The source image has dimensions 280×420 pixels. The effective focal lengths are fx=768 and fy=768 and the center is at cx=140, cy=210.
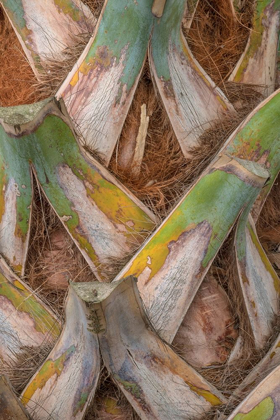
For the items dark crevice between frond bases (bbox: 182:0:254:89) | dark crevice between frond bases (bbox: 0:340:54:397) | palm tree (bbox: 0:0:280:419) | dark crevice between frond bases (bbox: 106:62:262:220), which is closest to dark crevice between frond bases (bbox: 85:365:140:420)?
palm tree (bbox: 0:0:280:419)

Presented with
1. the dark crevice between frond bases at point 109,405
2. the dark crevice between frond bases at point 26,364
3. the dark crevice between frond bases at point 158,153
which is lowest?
the dark crevice between frond bases at point 109,405

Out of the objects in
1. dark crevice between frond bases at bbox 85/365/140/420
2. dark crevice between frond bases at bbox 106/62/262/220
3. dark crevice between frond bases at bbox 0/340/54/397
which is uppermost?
dark crevice between frond bases at bbox 106/62/262/220

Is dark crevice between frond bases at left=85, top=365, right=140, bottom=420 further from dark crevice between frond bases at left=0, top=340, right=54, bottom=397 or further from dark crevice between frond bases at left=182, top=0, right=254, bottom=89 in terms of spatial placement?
dark crevice between frond bases at left=182, top=0, right=254, bottom=89

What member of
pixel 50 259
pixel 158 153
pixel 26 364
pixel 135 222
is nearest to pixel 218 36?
pixel 158 153

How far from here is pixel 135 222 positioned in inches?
79.5

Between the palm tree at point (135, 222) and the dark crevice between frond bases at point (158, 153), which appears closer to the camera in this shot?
the palm tree at point (135, 222)

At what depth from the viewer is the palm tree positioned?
1835 millimetres

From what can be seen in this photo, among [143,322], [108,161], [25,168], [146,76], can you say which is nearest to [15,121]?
[25,168]

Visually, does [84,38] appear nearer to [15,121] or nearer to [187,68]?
[187,68]

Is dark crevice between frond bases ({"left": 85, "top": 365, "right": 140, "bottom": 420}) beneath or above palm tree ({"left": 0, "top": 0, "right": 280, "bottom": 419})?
beneath

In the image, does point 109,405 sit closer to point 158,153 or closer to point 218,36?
point 158,153

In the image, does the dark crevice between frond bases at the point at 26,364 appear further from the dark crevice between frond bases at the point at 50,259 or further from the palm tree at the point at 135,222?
the dark crevice between frond bases at the point at 50,259

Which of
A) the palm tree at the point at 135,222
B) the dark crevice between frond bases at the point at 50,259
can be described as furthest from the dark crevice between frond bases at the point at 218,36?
the dark crevice between frond bases at the point at 50,259

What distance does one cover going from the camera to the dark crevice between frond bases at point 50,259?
2.02 meters
